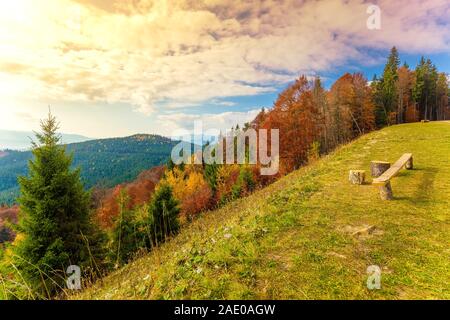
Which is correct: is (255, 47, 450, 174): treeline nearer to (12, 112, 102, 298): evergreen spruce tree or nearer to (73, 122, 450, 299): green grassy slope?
(73, 122, 450, 299): green grassy slope

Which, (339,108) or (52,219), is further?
(339,108)

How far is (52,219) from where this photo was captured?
34.1 ft

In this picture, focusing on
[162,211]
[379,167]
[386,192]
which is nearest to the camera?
[386,192]

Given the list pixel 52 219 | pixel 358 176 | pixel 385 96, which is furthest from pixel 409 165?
pixel 385 96

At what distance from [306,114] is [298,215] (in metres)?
22.8

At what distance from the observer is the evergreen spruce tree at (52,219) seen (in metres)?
9.57

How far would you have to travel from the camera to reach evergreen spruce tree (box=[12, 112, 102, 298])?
9.57 m

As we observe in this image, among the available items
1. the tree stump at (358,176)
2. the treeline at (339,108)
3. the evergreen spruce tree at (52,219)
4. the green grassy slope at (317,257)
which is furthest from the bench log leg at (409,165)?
the evergreen spruce tree at (52,219)

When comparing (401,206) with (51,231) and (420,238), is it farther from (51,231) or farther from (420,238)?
(51,231)

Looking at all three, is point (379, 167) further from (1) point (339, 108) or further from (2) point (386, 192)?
(1) point (339, 108)

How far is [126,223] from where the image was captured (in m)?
17.2
